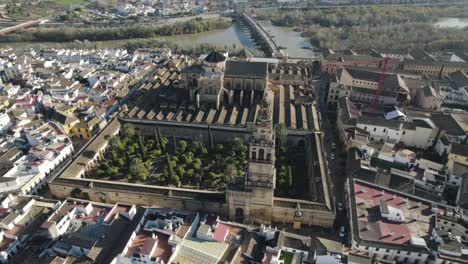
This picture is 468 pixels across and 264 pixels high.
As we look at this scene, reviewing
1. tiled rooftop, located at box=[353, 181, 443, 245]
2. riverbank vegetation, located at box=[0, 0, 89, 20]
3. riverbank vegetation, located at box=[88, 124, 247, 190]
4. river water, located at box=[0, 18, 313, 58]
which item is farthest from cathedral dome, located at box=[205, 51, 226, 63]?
riverbank vegetation, located at box=[0, 0, 89, 20]

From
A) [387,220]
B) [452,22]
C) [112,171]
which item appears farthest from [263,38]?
[387,220]

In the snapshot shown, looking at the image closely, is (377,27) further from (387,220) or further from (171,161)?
(171,161)

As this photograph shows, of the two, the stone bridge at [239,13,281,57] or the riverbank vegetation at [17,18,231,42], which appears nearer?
the stone bridge at [239,13,281,57]

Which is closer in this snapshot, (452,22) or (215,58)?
(215,58)

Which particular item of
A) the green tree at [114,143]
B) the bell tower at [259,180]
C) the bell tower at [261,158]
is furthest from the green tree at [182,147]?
the bell tower at [261,158]

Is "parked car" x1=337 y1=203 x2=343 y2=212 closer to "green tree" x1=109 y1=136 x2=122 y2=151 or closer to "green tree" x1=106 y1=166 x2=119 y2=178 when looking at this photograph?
"green tree" x1=106 y1=166 x2=119 y2=178

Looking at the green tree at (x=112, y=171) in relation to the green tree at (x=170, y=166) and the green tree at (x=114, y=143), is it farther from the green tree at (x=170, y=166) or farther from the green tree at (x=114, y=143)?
the green tree at (x=170, y=166)

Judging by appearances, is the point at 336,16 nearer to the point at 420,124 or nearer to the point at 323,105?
the point at 323,105

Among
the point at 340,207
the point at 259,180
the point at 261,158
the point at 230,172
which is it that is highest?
the point at 261,158
